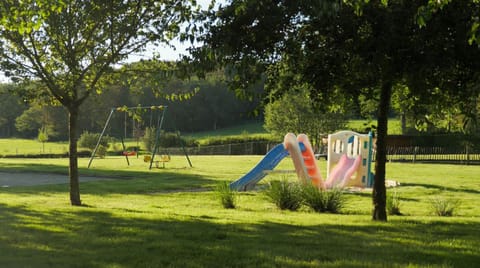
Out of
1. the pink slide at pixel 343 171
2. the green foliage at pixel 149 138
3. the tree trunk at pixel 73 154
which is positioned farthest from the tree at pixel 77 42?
the green foliage at pixel 149 138

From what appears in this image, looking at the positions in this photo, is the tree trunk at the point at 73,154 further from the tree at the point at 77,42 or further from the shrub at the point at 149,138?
the shrub at the point at 149,138

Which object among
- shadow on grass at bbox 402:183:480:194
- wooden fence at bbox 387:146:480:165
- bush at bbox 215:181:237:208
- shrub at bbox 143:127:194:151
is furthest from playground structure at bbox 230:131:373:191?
shrub at bbox 143:127:194:151

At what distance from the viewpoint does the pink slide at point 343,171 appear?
23062 mm

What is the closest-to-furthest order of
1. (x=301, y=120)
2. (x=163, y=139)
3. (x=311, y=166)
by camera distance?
(x=311, y=166) < (x=301, y=120) < (x=163, y=139)

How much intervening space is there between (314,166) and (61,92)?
441 inches

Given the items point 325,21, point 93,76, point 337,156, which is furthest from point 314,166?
point 325,21

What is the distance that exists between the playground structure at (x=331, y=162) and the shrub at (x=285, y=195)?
5.83 m

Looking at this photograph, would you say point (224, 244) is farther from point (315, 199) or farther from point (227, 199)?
point (227, 199)

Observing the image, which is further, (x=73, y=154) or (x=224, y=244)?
(x=73, y=154)

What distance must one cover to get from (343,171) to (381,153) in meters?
13.5

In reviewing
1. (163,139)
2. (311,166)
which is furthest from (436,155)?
(163,139)

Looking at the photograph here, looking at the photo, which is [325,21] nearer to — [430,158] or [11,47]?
[11,47]

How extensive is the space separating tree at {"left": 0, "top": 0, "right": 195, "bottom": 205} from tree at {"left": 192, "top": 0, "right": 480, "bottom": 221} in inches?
182

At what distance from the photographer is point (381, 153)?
10453mm
